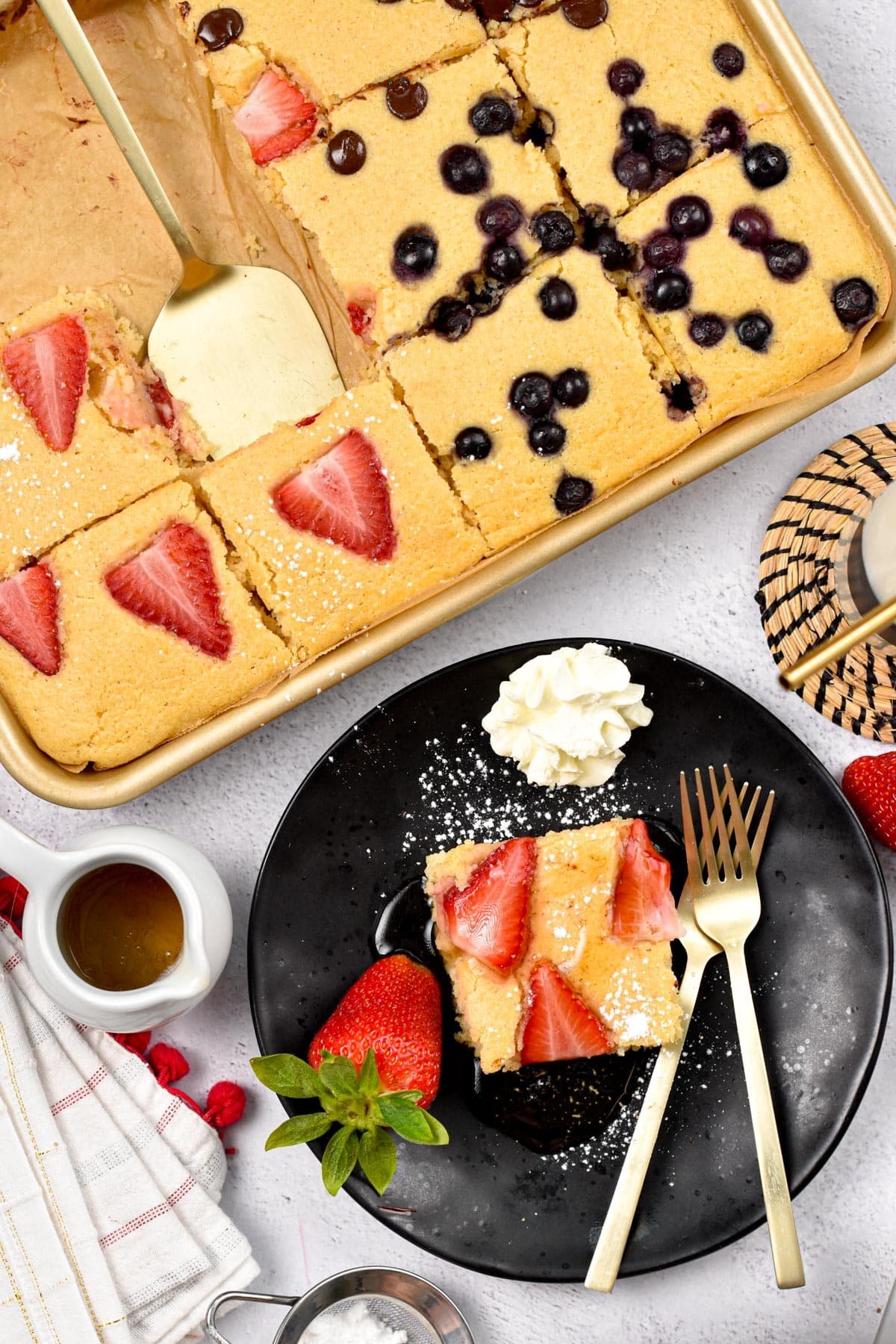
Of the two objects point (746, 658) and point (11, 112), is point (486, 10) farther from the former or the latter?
point (746, 658)

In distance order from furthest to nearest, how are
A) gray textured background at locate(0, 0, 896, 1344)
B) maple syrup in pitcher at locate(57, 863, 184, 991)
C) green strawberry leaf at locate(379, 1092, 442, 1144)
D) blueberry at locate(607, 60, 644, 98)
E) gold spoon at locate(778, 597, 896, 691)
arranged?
gray textured background at locate(0, 0, 896, 1344), maple syrup in pitcher at locate(57, 863, 184, 991), blueberry at locate(607, 60, 644, 98), green strawberry leaf at locate(379, 1092, 442, 1144), gold spoon at locate(778, 597, 896, 691)

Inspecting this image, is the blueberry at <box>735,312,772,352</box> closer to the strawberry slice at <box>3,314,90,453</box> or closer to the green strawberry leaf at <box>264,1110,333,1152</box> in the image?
the strawberry slice at <box>3,314,90,453</box>

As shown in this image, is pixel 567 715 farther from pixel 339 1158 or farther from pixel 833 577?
pixel 339 1158

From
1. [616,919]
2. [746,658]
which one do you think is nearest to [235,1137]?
[616,919]

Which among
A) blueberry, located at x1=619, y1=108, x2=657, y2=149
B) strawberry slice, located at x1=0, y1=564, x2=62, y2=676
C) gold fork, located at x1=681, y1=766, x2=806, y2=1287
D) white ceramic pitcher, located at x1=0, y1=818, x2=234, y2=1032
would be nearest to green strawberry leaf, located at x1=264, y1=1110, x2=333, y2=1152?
white ceramic pitcher, located at x1=0, y1=818, x2=234, y2=1032

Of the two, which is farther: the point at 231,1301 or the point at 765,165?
the point at 231,1301

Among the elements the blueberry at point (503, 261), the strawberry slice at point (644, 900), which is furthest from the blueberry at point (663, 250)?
the strawberry slice at point (644, 900)

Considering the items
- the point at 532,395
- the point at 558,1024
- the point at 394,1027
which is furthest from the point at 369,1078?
the point at 532,395
